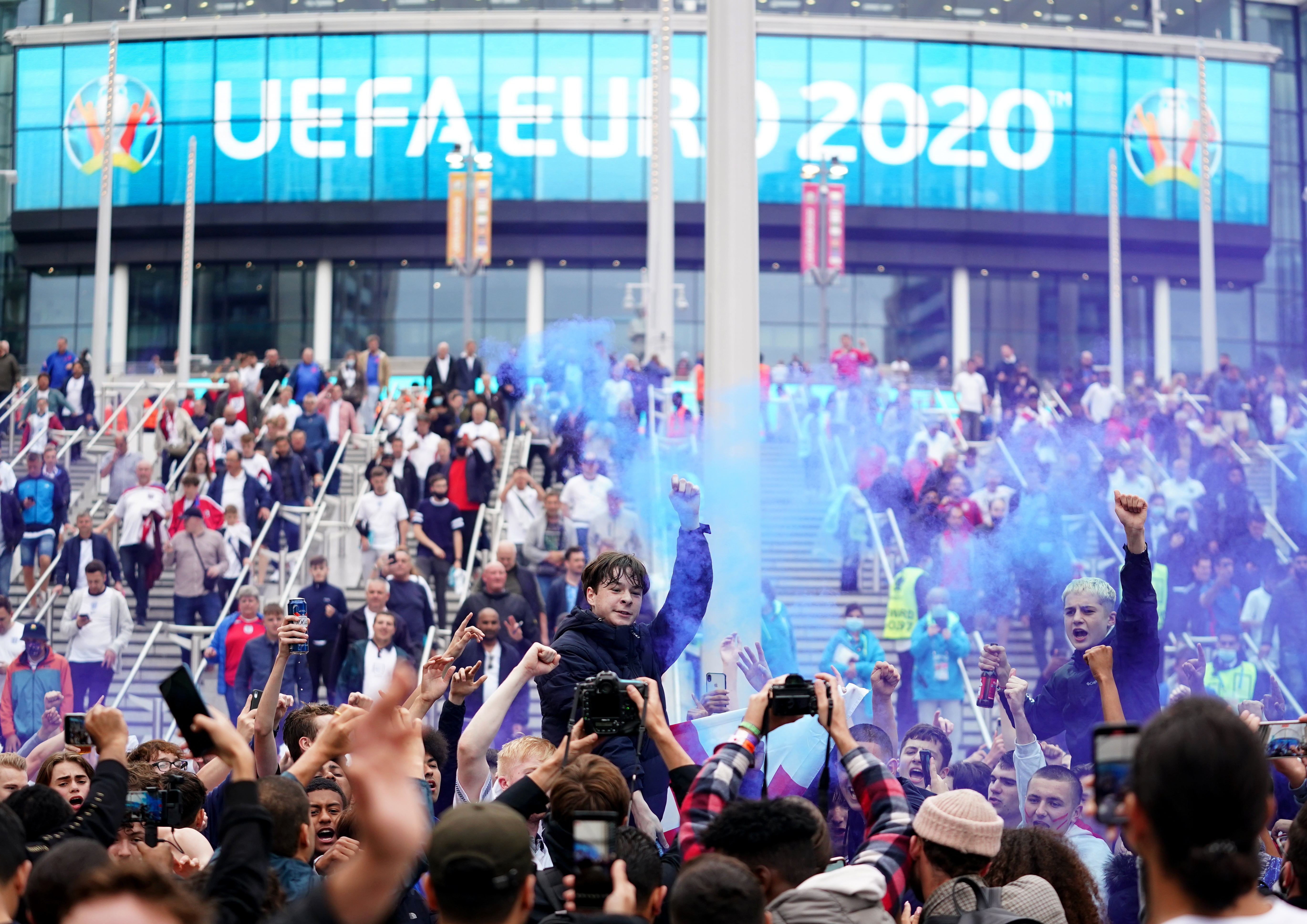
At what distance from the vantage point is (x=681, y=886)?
2965mm

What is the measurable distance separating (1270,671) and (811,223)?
928 inches

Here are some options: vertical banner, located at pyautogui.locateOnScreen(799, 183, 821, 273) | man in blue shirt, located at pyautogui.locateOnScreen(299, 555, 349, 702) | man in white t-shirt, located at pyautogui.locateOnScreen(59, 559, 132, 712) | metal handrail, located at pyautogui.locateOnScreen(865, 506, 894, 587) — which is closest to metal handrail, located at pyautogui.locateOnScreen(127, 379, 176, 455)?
man in white t-shirt, located at pyautogui.locateOnScreen(59, 559, 132, 712)

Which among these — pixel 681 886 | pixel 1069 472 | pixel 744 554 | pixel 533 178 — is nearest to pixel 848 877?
pixel 681 886

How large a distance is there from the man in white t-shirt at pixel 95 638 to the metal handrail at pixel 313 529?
1.43 meters

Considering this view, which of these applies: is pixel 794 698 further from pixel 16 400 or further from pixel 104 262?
pixel 104 262

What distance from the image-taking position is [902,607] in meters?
12.7

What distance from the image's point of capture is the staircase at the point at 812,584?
12.4 meters

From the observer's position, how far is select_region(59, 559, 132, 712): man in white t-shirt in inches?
479

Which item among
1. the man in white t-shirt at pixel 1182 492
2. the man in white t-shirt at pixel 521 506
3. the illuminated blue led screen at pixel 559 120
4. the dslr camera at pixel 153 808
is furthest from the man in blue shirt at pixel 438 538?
the illuminated blue led screen at pixel 559 120

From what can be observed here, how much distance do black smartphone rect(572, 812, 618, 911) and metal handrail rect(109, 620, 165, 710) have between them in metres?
9.67

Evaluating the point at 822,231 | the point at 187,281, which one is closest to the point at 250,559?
the point at 187,281

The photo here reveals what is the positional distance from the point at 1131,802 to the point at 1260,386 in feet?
63.8

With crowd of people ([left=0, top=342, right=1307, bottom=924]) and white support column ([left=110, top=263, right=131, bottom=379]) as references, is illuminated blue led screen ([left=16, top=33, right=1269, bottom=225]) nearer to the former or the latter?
white support column ([left=110, top=263, right=131, bottom=379])

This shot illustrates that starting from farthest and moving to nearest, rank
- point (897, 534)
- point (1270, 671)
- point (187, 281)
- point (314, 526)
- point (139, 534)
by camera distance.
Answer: point (187, 281) < point (314, 526) < point (139, 534) < point (897, 534) < point (1270, 671)
